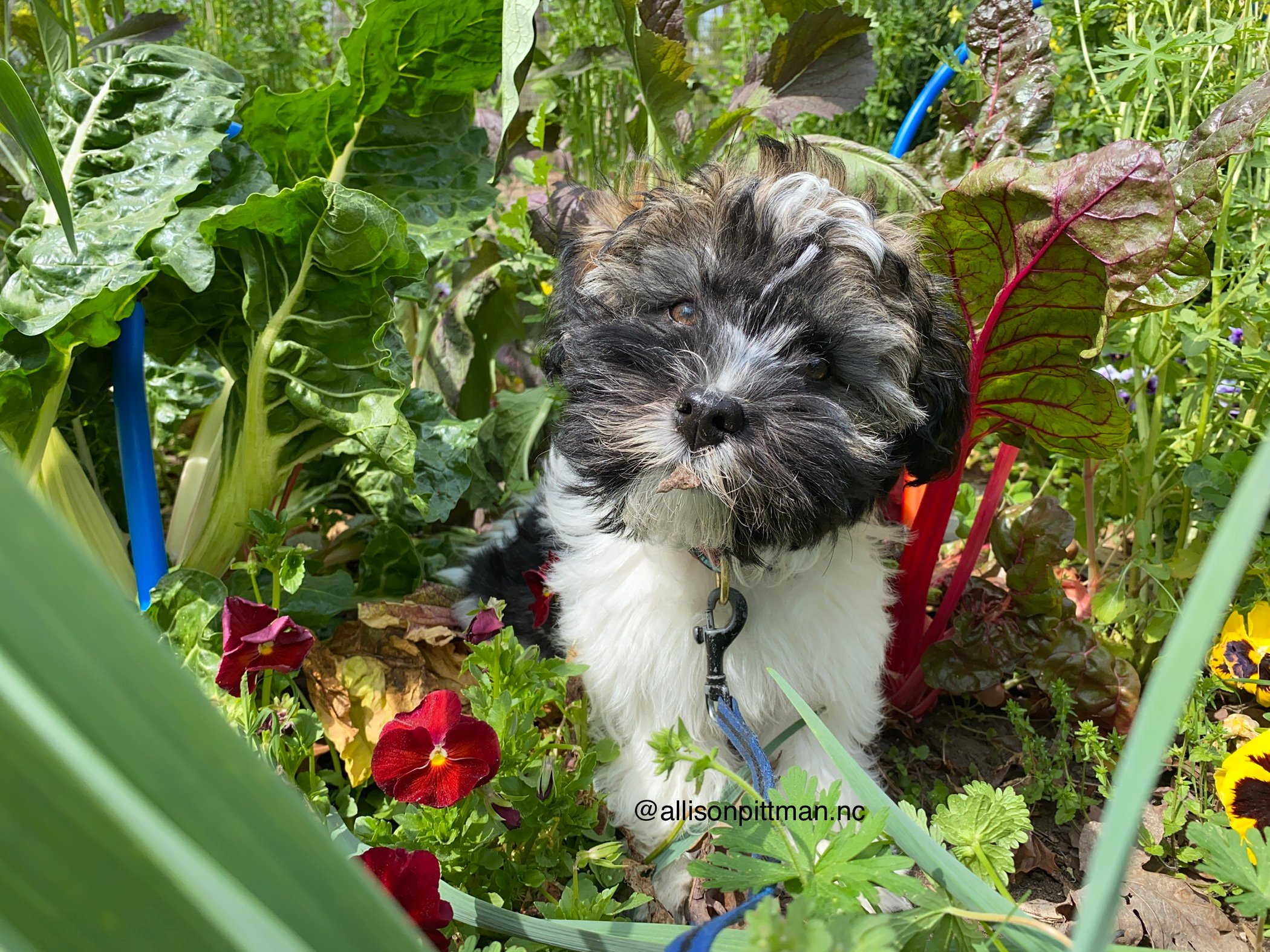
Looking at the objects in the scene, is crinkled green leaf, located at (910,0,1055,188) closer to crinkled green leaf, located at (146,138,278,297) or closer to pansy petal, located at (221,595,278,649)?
crinkled green leaf, located at (146,138,278,297)

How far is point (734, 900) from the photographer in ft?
6.18

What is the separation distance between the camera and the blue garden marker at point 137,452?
82.0 inches

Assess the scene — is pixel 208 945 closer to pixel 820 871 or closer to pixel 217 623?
pixel 820 871

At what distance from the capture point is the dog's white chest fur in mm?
2051

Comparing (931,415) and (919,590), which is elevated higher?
(931,415)

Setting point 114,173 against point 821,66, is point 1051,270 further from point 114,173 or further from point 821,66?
point 114,173

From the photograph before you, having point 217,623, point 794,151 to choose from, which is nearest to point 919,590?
point 794,151

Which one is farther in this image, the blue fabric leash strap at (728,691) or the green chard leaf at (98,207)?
the green chard leaf at (98,207)

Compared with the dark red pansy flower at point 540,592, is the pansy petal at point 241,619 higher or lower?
higher

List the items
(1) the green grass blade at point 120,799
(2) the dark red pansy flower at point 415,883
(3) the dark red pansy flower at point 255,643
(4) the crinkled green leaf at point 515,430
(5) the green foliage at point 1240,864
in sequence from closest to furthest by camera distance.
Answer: (1) the green grass blade at point 120,799
(5) the green foliage at point 1240,864
(2) the dark red pansy flower at point 415,883
(3) the dark red pansy flower at point 255,643
(4) the crinkled green leaf at point 515,430

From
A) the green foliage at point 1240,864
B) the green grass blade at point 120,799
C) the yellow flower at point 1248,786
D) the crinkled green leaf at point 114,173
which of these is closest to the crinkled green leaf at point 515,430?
the crinkled green leaf at point 114,173

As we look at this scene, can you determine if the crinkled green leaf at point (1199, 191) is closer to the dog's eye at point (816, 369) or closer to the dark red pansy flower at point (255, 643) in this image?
the dog's eye at point (816, 369)

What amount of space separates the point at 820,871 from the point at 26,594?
0.92 meters

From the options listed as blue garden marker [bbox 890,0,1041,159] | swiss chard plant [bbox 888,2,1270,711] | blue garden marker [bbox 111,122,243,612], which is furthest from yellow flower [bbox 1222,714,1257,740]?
blue garden marker [bbox 111,122,243,612]
